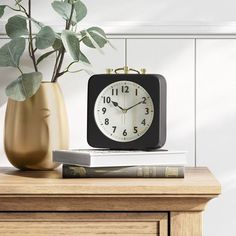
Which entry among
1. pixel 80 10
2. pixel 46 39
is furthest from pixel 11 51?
pixel 80 10

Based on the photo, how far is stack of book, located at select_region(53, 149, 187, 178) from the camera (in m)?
1.31

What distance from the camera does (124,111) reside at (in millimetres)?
1429

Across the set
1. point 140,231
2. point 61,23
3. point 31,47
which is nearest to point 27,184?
point 140,231

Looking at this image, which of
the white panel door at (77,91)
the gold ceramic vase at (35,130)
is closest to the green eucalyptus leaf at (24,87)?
the gold ceramic vase at (35,130)

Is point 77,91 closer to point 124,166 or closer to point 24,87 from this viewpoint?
point 24,87

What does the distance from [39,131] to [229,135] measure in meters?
0.49

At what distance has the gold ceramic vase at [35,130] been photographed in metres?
1.46

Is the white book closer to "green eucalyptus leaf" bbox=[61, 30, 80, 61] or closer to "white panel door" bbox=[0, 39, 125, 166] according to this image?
"green eucalyptus leaf" bbox=[61, 30, 80, 61]

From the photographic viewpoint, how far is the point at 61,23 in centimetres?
167

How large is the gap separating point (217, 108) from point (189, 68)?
119 millimetres

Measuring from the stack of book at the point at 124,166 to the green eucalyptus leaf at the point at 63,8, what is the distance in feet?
1.17

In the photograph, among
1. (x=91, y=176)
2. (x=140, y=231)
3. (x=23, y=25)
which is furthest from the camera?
(x=23, y=25)

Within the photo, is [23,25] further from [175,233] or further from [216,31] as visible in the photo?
[175,233]

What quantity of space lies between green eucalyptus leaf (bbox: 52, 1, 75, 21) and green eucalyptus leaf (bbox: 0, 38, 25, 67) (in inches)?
4.1
